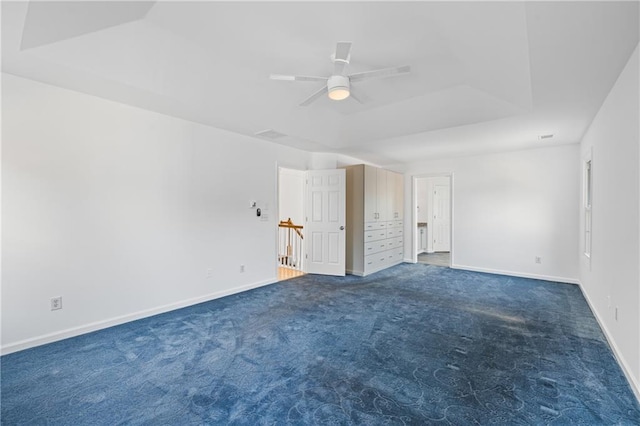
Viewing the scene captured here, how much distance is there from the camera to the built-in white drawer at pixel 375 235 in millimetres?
5659

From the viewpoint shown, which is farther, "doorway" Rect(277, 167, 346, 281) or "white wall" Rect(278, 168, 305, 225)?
"white wall" Rect(278, 168, 305, 225)

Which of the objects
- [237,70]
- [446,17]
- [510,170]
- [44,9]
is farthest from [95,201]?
[510,170]

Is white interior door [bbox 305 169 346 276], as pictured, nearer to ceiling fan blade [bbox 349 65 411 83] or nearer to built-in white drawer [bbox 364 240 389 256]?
built-in white drawer [bbox 364 240 389 256]

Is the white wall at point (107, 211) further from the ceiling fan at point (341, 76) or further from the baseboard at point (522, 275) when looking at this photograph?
the baseboard at point (522, 275)

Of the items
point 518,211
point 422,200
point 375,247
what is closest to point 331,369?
point 375,247

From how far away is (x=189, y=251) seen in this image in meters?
3.88

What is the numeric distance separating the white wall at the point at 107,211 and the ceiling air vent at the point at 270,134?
29cm

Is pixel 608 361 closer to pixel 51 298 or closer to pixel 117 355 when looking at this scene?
pixel 117 355

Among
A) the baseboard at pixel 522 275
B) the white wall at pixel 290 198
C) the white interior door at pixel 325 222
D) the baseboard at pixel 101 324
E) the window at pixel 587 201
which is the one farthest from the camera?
the white wall at pixel 290 198

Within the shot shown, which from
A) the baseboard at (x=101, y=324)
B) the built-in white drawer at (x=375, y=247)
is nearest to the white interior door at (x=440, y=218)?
the built-in white drawer at (x=375, y=247)

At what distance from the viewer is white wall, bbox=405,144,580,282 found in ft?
16.5

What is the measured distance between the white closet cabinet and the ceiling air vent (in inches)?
72.0

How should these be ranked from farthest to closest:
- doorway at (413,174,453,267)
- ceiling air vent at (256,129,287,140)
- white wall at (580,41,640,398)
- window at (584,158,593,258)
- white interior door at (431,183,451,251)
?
white interior door at (431,183,451,251)
doorway at (413,174,453,267)
ceiling air vent at (256,129,287,140)
window at (584,158,593,258)
white wall at (580,41,640,398)

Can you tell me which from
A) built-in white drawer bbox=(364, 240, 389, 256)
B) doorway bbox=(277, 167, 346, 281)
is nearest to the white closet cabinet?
built-in white drawer bbox=(364, 240, 389, 256)
